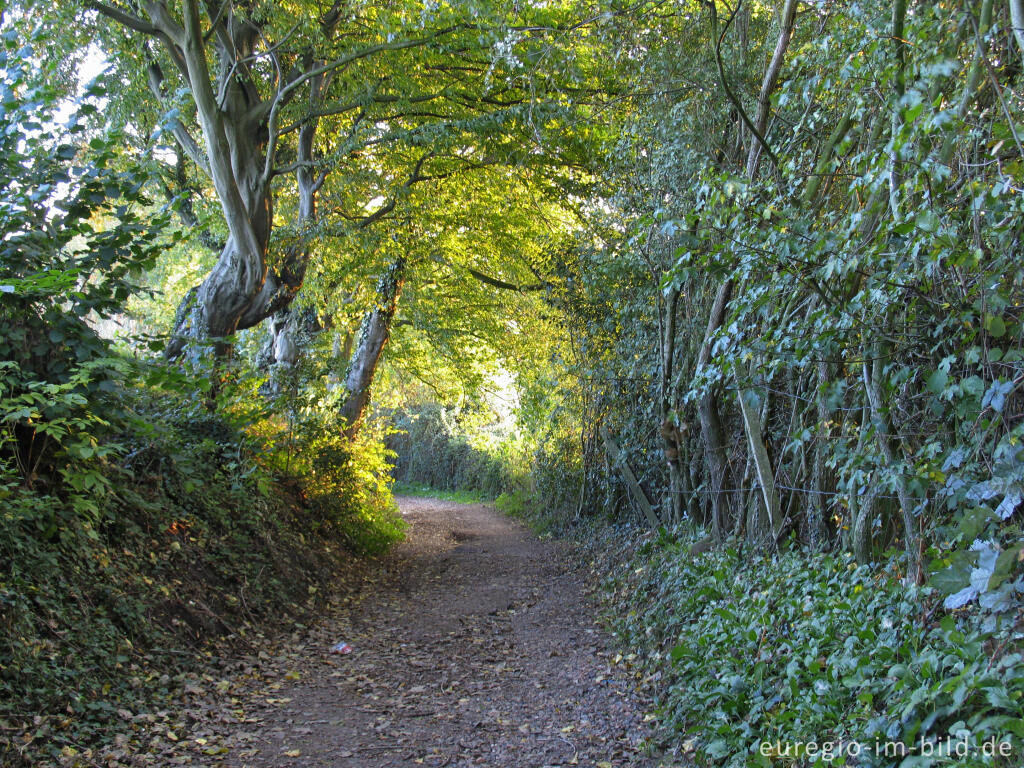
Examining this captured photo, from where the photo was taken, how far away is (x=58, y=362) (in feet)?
15.8

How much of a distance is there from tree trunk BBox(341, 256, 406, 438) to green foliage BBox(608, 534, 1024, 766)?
908cm

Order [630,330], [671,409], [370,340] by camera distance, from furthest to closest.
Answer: [370,340] → [630,330] → [671,409]

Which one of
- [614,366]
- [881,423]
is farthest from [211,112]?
[881,423]

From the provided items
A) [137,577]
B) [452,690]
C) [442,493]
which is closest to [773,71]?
[452,690]

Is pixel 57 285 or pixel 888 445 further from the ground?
pixel 57 285

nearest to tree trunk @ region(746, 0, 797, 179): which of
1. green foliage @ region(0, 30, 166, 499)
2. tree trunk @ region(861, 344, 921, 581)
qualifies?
tree trunk @ region(861, 344, 921, 581)

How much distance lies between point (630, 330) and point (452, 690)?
5926 mm

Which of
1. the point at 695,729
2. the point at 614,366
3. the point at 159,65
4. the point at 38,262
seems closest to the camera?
the point at 695,729

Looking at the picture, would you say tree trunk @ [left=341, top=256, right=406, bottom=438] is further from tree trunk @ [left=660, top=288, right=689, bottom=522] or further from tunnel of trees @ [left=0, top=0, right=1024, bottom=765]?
tree trunk @ [left=660, top=288, right=689, bottom=522]

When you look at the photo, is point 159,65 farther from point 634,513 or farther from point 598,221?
point 634,513

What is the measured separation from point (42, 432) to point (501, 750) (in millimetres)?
3843

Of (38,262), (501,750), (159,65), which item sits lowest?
(501,750)

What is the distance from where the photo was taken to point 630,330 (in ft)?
31.9

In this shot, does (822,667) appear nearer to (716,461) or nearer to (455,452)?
(716,461)
